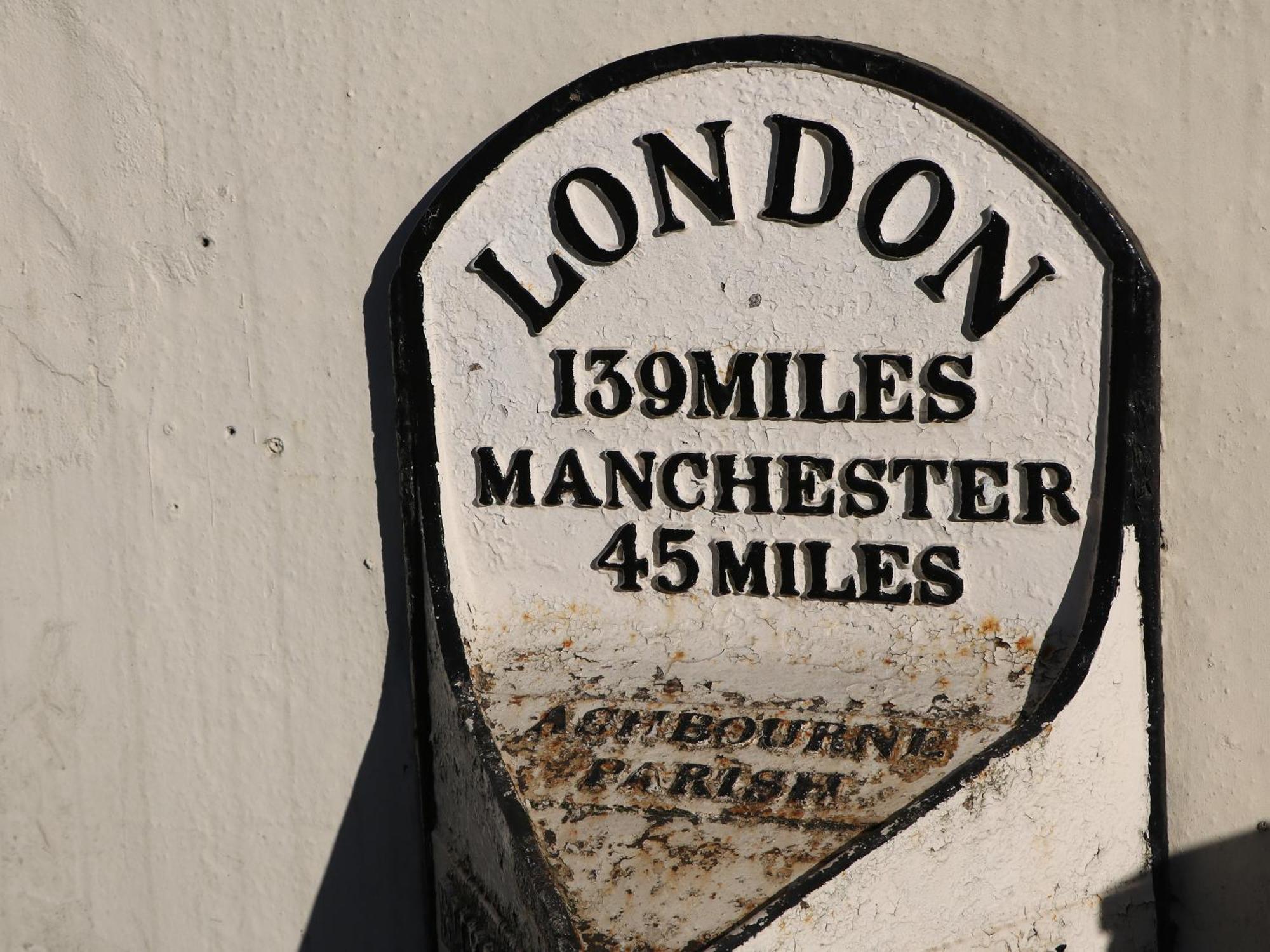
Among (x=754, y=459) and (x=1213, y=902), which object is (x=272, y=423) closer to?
(x=754, y=459)

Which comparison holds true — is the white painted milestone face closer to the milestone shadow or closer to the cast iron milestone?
the cast iron milestone

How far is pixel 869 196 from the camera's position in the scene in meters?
2.12

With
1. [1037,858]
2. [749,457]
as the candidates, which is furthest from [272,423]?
[1037,858]

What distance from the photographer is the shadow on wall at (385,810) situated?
8.14 ft

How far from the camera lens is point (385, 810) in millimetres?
2604

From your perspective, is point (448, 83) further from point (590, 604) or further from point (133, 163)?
point (590, 604)

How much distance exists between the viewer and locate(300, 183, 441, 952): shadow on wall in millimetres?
2480

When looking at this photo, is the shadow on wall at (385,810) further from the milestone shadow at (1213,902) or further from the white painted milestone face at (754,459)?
the milestone shadow at (1213,902)

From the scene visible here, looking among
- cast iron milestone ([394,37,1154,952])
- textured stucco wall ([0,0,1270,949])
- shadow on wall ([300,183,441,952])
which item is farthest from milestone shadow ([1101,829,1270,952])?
shadow on wall ([300,183,441,952])

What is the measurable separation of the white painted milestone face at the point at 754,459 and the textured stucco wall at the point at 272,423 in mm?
158

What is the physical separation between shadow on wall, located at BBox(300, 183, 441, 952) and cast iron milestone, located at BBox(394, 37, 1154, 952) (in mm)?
88

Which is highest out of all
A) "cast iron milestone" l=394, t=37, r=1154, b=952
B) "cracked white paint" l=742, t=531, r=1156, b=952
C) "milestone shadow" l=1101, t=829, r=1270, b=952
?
"cast iron milestone" l=394, t=37, r=1154, b=952

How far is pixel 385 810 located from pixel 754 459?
41.5 inches

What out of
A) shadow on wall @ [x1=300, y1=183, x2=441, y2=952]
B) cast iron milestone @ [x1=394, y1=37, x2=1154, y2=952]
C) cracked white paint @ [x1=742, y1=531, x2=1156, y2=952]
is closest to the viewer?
cracked white paint @ [x1=742, y1=531, x2=1156, y2=952]
